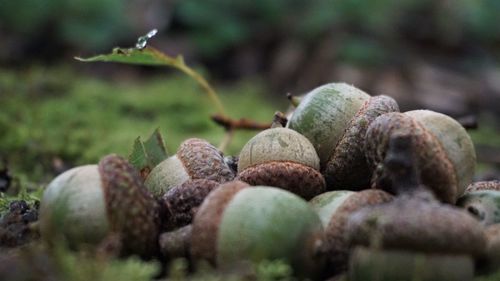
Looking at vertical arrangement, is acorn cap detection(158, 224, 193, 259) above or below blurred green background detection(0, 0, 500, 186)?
below

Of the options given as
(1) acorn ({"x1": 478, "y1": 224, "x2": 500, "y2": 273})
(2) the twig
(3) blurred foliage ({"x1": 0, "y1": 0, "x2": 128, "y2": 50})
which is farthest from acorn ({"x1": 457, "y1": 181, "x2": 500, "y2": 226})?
(3) blurred foliage ({"x1": 0, "y1": 0, "x2": 128, "y2": 50})

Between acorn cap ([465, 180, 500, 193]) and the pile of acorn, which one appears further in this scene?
acorn cap ([465, 180, 500, 193])

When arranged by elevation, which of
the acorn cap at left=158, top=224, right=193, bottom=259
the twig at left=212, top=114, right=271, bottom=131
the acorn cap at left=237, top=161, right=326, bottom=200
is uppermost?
the twig at left=212, top=114, right=271, bottom=131

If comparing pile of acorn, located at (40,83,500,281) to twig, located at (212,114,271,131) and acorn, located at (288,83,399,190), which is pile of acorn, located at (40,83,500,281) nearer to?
acorn, located at (288,83,399,190)

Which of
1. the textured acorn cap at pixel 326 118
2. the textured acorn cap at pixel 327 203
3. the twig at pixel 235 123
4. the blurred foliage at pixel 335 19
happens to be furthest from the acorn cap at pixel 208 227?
the blurred foliage at pixel 335 19

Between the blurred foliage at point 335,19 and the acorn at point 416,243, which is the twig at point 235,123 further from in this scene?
the blurred foliage at point 335,19
